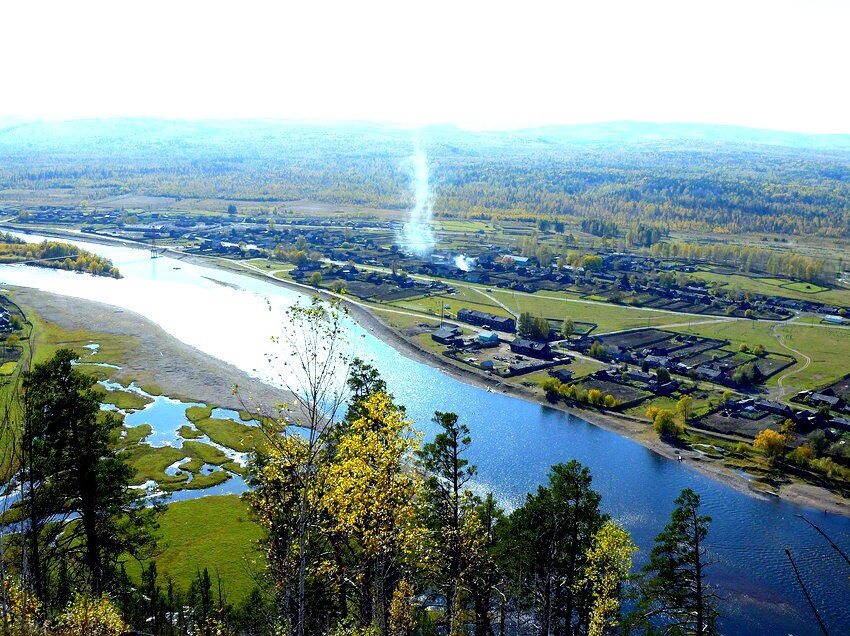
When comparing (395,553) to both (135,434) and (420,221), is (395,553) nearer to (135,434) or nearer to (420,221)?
(135,434)

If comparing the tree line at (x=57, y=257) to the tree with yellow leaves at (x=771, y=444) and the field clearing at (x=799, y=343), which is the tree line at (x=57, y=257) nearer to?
the field clearing at (x=799, y=343)

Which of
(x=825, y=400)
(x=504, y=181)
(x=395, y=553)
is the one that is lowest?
(x=825, y=400)

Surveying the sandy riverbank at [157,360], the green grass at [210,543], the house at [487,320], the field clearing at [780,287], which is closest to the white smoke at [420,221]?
the house at [487,320]

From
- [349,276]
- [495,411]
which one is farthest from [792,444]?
[349,276]

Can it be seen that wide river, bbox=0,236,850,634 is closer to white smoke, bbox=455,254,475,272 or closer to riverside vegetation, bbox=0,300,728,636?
riverside vegetation, bbox=0,300,728,636

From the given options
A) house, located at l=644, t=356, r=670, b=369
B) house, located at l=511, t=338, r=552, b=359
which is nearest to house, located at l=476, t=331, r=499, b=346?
house, located at l=511, t=338, r=552, b=359

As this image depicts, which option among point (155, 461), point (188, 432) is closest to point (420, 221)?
point (188, 432)
